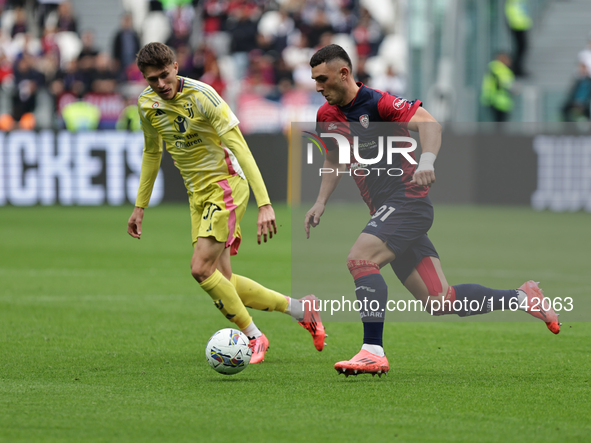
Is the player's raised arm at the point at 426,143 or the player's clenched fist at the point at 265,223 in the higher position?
the player's raised arm at the point at 426,143

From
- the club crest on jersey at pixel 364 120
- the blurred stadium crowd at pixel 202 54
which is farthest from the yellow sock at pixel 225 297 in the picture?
the blurred stadium crowd at pixel 202 54

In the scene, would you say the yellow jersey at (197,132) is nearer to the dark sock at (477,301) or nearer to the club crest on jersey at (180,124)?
the club crest on jersey at (180,124)

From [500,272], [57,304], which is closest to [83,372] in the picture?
[57,304]

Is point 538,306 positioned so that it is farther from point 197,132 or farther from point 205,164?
point 197,132

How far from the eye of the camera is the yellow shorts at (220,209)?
5726mm

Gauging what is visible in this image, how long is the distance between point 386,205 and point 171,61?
151 centimetres

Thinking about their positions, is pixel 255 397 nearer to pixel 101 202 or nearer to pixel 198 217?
pixel 198 217

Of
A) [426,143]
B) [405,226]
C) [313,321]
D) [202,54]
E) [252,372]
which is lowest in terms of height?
[252,372]

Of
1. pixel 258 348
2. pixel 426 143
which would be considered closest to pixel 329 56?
pixel 426 143

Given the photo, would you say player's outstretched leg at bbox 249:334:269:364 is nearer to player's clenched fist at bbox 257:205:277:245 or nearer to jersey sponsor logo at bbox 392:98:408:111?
player's clenched fist at bbox 257:205:277:245

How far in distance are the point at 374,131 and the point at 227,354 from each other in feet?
5.02

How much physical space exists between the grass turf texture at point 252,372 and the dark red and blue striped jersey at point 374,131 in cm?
108

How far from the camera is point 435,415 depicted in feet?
14.4

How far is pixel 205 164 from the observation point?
586cm
